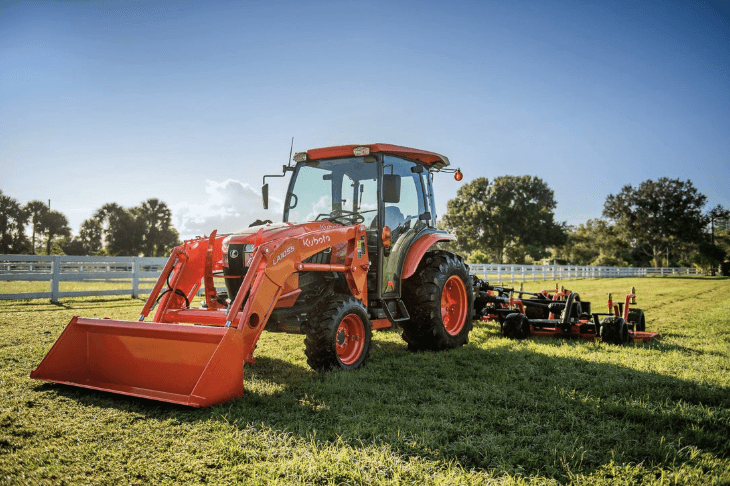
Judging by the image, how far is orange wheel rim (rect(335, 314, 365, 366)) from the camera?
5188mm

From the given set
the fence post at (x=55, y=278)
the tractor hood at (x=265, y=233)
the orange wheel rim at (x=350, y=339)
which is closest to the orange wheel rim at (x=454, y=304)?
the orange wheel rim at (x=350, y=339)

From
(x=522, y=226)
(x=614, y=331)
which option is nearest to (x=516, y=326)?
(x=614, y=331)

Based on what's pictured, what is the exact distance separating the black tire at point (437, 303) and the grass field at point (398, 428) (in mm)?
688

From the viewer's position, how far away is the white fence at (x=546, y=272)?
25747mm

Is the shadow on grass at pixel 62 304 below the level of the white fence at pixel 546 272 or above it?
below

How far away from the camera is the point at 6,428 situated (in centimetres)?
336

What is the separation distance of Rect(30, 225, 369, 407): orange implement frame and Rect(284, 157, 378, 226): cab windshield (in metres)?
0.71

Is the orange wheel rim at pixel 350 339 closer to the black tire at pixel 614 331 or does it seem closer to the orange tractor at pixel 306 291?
the orange tractor at pixel 306 291

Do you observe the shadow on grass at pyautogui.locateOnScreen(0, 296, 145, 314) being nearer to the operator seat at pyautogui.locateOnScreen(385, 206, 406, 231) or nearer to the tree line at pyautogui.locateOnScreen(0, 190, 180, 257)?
the operator seat at pyautogui.locateOnScreen(385, 206, 406, 231)

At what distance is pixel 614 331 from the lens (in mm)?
7039

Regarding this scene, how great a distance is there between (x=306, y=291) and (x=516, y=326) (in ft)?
12.6

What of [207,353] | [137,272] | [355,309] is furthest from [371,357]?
[137,272]

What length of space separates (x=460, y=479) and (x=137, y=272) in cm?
1350

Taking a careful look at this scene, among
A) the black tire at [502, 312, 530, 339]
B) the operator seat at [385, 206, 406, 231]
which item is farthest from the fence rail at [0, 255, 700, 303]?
the black tire at [502, 312, 530, 339]
